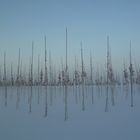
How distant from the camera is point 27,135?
409 inches

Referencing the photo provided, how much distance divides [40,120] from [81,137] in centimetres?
465

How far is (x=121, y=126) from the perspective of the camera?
1195 cm

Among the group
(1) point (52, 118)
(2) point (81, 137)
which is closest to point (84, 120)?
(1) point (52, 118)

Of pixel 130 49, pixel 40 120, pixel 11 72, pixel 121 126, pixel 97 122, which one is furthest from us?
pixel 11 72

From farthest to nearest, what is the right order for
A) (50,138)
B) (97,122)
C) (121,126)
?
1. (97,122)
2. (121,126)
3. (50,138)

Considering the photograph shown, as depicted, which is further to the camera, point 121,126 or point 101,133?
point 121,126

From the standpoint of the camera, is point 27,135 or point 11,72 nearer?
point 27,135

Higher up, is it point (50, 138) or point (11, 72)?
point (11, 72)

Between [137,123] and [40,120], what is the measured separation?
5.42 meters

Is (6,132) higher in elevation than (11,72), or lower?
lower

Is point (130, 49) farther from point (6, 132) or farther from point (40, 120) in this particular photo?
point (6, 132)

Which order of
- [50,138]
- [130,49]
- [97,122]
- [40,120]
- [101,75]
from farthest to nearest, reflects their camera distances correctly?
[101,75], [130,49], [40,120], [97,122], [50,138]

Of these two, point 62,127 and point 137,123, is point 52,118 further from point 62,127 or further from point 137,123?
point 137,123

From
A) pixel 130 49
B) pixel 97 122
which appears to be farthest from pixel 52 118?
pixel 130 49
